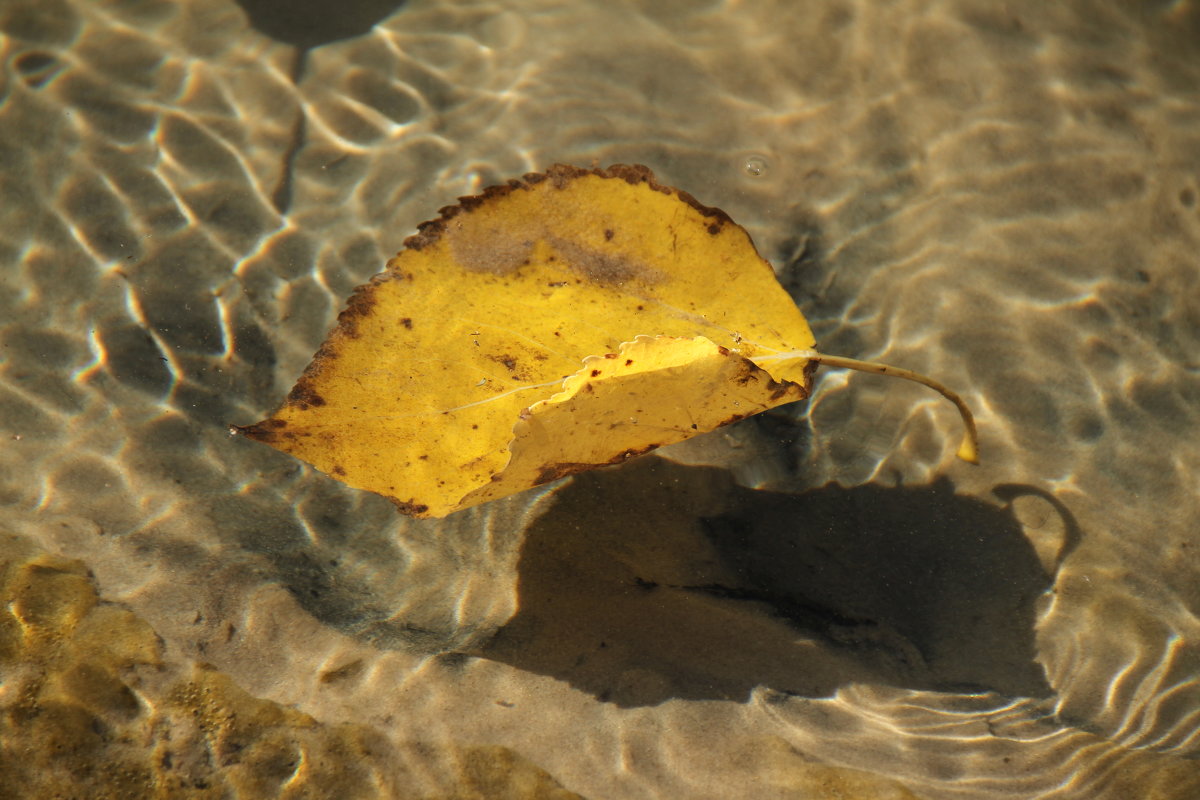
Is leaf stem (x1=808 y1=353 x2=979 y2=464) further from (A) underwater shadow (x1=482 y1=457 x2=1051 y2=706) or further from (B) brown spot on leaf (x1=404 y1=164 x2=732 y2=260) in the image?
(B) brown spot on leaf (x1=404 y1=164 x2=732 y2=260)

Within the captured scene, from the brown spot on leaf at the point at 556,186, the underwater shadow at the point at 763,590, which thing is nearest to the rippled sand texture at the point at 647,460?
the underwater shadow at the point at 763,590

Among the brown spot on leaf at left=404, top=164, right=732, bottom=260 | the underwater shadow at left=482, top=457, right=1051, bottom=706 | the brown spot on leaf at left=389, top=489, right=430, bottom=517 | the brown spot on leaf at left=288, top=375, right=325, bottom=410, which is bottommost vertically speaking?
the underwater shadow at left=482, top=457, right=1051, bottom=706

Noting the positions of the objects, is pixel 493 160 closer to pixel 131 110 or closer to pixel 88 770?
pixel 131 110

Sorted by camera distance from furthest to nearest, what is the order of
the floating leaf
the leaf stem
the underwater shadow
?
the underwater shadow, the leaf stem, the floating leaf

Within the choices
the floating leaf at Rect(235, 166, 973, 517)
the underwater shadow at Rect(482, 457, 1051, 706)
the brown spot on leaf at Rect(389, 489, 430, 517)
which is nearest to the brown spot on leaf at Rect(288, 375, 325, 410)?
the floating leaf at Rect(235, 166, 973, 517)

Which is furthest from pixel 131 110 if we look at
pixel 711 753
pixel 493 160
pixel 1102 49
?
pixel 1102 49

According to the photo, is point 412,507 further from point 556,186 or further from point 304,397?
point 556,186

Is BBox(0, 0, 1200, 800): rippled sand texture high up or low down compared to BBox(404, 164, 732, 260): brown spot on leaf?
down
